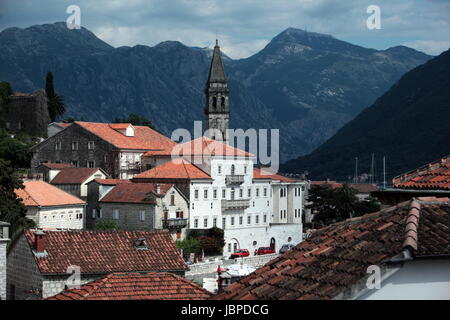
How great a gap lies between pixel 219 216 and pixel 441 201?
72914mm

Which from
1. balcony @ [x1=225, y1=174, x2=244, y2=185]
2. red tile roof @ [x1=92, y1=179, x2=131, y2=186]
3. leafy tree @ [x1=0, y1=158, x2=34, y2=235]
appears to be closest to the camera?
leafy tree @ [x1=0, y1=158, x2=34, y2=235]

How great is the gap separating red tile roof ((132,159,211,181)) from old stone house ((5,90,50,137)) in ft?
78.8

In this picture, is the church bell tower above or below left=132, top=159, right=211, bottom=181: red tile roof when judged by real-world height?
above

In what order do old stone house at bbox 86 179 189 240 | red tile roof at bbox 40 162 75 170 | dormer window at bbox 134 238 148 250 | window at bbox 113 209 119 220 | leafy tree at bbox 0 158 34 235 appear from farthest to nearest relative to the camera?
red tile roof at bbox 40 162 75 170
window at bbox 113 209 119 220
old stone house at bbox 86 179 189 240
leafy tree at bbox 0 158 34 235
dormer window at bbox 134 238 148 250

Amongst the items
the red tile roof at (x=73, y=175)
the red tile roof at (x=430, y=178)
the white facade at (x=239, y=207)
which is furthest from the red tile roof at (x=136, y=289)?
the red tile roof at (x=73, y=175)

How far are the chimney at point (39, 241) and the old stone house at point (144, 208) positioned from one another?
38.3 meters

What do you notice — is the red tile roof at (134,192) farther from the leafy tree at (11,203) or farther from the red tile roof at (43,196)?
the leafy tree at (11,203)

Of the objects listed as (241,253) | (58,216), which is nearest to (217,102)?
(241,253)

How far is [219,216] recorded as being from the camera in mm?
83250

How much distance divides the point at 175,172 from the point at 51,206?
42.1ft

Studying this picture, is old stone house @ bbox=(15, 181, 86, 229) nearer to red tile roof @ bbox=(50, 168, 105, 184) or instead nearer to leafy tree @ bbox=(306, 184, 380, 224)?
red tile roof @ bbox=(50, 168, 105, 184)

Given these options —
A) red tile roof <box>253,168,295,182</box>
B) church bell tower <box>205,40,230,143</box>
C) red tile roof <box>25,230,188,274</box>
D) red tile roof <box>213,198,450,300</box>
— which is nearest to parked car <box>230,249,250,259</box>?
red tile roof <box>253,168,295,182</box>

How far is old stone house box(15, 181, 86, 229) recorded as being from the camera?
2825 inches
